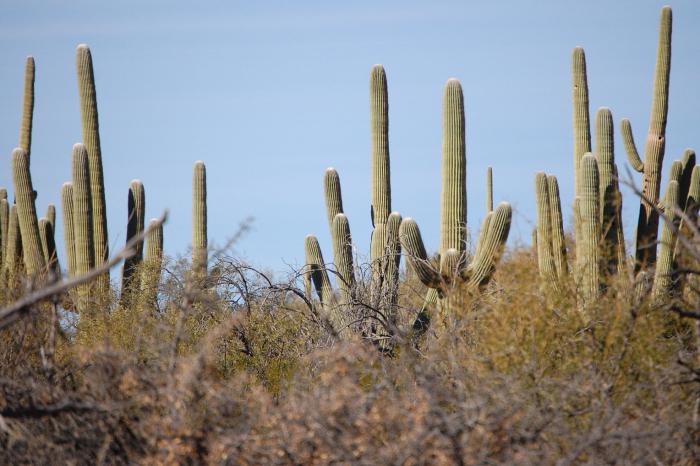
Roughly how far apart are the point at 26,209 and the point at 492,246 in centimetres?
852

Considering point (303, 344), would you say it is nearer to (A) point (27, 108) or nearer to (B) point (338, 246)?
(B) point (338, 246)

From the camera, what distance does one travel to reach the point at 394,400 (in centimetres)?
744

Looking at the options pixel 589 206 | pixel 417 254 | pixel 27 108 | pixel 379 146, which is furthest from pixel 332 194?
pixel 27 108

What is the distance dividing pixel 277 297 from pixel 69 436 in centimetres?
823

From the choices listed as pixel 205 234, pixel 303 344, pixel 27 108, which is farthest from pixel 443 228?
pixel 27 108

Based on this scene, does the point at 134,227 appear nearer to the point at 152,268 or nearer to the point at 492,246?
the point at 152,268

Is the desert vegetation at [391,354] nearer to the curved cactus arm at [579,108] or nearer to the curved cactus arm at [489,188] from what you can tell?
the curved cactus arm at [579,108]

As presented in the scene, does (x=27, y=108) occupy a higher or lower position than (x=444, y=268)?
higher

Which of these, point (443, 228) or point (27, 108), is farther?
point (27, 108)

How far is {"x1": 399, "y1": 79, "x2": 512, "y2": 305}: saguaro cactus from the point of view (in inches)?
542

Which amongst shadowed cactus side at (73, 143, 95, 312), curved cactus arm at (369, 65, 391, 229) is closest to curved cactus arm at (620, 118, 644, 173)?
curved cactus arm at (369, 65, 391, 229)

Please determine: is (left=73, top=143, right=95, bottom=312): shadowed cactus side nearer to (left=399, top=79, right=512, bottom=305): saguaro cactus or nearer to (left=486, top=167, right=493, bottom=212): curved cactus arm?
(left=399, top=79, right=512, bottom=305): saguaro cactus

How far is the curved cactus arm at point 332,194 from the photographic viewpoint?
17.6 meters

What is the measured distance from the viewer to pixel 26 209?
60.2 feet
